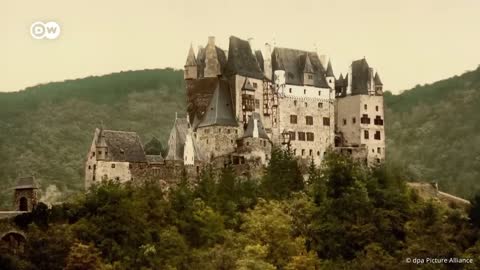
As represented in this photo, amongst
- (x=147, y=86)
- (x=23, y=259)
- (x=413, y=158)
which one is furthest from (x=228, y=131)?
(x=147, y=86)

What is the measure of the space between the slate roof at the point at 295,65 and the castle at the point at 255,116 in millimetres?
50

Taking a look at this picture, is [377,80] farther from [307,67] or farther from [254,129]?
[254,129]

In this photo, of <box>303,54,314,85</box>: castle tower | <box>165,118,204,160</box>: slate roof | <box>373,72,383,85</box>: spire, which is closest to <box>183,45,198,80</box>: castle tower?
<box>165,118,204,160</box>: slate roof

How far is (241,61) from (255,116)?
301cm

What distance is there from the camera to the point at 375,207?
50.7 metres

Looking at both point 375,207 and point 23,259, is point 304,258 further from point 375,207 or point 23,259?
point 23,259

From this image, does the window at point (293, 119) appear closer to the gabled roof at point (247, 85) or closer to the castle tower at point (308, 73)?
the castle tower at point (308, 73)

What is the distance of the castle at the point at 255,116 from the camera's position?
51.7 metres

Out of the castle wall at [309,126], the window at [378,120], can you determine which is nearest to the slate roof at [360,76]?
the window at [378,120]

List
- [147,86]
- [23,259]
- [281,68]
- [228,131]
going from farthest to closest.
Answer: [147,86] → [281,68] → [228,131] → [23,259]

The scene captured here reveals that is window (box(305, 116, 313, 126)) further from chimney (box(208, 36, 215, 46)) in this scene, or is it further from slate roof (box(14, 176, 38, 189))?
slate roof (box(14, 176, 38, 189))

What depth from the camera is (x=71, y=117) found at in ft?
268

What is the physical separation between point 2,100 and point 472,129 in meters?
32.1

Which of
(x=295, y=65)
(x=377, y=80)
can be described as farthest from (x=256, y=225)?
(x=377, y=80)
